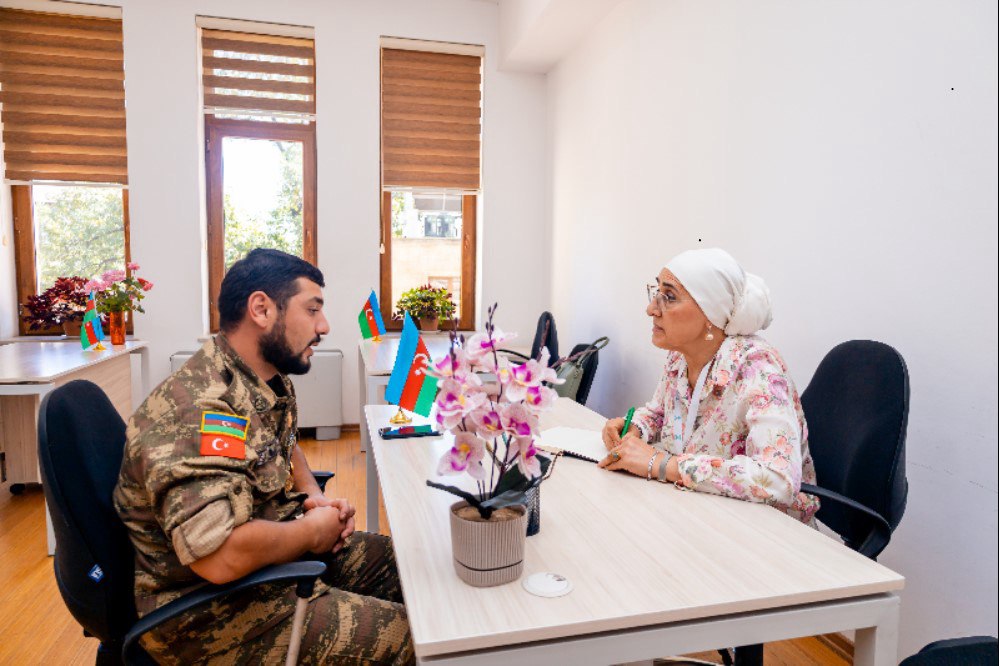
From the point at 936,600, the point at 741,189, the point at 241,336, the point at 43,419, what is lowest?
the point at 936,600

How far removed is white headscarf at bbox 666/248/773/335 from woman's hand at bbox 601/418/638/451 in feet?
1.26

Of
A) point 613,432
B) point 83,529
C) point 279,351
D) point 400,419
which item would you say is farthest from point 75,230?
point 613,432

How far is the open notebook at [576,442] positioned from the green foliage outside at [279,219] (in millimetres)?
3357

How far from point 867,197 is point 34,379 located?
3216 millimetres

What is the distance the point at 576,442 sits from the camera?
5.78ft

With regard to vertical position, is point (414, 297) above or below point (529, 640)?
above

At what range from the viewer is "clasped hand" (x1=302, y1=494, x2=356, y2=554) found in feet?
4.19

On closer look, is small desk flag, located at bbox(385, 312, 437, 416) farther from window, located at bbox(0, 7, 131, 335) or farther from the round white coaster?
window, located at bbox(0, 7, 131, 335)

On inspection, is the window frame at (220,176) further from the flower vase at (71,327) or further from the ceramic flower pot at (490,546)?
the ceramic flower pot at (490,546)

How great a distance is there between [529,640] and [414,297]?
12.6 feet

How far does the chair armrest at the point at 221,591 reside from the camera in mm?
1036

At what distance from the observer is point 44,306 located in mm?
3871

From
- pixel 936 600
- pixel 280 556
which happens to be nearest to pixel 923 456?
pixel 936 600

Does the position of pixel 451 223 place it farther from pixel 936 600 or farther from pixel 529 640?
pixel 529 640
